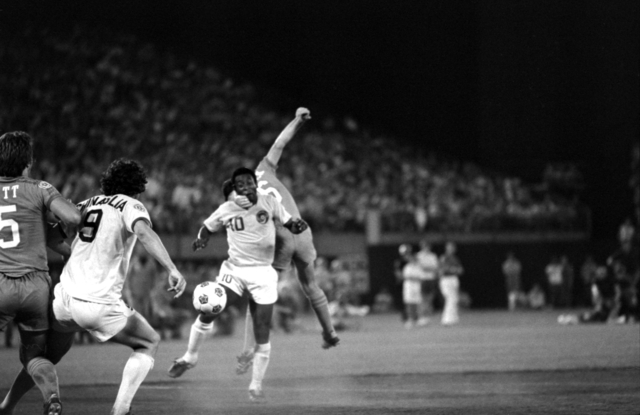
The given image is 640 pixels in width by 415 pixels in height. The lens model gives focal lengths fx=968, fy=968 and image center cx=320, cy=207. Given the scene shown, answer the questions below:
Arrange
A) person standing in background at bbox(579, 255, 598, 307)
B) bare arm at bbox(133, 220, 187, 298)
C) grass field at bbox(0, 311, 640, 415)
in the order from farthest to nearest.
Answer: person standing in background at bbox(579, 255, 598, 307), grass field at bbox(0, 311, 640, 415), bare arm at bbox(133, 220, 187, 298)

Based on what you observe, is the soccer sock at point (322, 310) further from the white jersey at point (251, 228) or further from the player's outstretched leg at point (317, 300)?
the white jersey at point (251, 228)

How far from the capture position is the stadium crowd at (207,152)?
24844 mm

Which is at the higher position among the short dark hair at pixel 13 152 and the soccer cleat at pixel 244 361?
the short dark hair at pixel 13 152

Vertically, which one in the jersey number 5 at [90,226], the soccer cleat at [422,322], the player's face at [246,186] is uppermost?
the player's face at [246,186]

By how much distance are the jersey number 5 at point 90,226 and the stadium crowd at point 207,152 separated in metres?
14.5

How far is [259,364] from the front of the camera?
10.1m

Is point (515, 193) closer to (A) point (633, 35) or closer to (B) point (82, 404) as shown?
(A) point (633, 35)

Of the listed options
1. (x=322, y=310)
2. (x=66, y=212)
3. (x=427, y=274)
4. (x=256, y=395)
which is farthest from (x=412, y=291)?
(x=66, y=212)

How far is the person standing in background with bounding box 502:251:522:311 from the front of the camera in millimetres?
31656

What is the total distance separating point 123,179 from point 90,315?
3.65 feet

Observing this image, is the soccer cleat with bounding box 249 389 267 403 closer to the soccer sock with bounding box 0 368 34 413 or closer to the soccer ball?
the soccer ball

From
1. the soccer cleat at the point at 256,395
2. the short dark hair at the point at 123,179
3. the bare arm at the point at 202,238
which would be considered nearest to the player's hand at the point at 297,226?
the bare arm at the point at 202,238

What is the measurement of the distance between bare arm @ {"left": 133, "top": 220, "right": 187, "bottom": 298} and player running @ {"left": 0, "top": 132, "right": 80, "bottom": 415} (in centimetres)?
52

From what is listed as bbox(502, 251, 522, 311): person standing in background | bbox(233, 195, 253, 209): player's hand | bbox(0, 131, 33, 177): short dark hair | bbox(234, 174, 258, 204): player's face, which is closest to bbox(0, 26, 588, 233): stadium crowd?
bbox(502, 251, 522, 311): person standing in background
